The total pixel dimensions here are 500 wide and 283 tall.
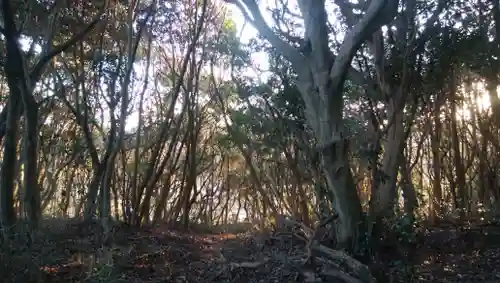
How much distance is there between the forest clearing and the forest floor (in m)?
0.03

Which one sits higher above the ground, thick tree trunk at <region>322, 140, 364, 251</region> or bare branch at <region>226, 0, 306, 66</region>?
bare branch at <region>226, 0, 306, 66</region>

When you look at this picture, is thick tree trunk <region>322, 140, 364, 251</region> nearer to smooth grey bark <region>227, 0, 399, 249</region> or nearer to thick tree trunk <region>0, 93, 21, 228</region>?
smooth grey bark <region>227, 0, 399, 249</region>

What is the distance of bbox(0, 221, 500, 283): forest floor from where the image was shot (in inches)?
206

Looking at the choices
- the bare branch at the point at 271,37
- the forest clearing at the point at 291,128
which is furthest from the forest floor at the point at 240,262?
the bare branch at the point at 271,37

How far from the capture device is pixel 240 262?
20.0 feet

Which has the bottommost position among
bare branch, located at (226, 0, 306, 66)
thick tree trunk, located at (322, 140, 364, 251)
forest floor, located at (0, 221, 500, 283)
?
forest floor, located at (0, 221, 500, 283)

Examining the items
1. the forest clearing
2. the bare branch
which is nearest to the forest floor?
the forest clearing

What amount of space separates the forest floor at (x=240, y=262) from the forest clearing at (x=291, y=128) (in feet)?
0.08

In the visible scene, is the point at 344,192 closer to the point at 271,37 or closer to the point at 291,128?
the point at 271,37

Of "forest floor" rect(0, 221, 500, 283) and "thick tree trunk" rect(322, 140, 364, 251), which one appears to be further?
"thick tree trunk" rect(322, 140, 364, 251)

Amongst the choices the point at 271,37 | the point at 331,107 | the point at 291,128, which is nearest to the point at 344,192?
the point at 331,107

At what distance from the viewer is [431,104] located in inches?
439

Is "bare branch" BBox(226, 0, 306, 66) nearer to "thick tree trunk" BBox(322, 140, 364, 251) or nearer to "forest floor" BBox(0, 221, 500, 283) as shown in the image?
"thick tree trunk" BBox(322, 140, 364, 251)

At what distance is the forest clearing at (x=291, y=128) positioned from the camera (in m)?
5.94
